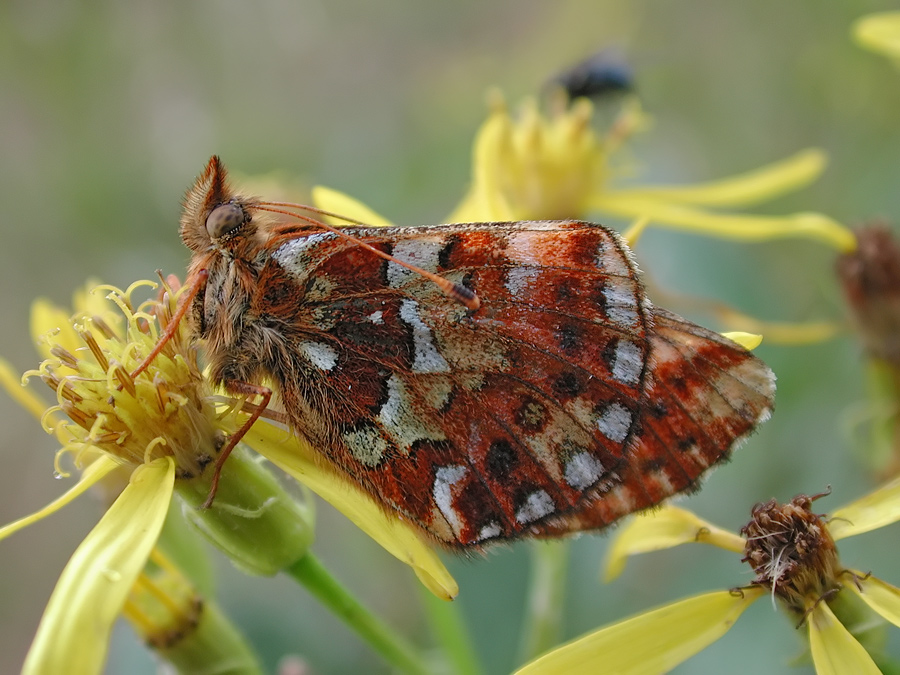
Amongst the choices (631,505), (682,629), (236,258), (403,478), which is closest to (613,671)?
(682,629)

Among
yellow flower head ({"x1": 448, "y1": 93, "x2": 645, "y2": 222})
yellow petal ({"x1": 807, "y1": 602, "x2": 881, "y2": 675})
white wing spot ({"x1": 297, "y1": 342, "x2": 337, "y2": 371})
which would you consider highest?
yellow flower head ({"x1": 448, "y1": 93, "x2": 645, "y2": 222})

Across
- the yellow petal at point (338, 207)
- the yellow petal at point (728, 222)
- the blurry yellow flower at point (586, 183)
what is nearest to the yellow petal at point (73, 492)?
the yellow petal at point (338, 207)

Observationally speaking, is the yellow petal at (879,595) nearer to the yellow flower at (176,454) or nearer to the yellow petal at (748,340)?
the yellow petal at (748,340)

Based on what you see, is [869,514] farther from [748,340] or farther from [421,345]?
[421,345]

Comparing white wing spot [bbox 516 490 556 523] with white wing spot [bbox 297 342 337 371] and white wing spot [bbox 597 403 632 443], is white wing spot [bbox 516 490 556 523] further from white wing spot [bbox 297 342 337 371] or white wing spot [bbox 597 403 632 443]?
white wing spot [bbox 297 342 337 371]

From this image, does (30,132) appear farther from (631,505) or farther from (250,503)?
(631,505)

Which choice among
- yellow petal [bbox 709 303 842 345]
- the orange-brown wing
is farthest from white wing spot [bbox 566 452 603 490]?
yellow petal [bbox 709 303 842 345]

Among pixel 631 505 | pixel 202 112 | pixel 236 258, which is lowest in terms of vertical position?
pixel 631 505
